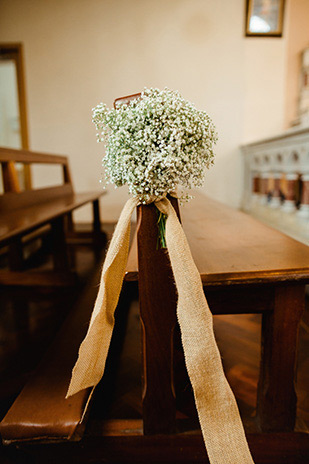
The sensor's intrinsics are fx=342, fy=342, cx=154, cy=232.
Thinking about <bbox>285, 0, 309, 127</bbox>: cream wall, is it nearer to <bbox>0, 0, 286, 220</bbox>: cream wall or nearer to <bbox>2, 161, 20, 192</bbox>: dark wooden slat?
<bbox>0, 0, 286, 220</bbox>: cream wall

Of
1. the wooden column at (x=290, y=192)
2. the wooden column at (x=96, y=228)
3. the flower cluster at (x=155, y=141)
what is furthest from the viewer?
the wooden column at (x=96, y=228)

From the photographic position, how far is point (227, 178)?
16.0 feet

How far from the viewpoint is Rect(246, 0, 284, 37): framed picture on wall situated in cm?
440

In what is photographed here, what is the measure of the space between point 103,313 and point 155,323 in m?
0.19

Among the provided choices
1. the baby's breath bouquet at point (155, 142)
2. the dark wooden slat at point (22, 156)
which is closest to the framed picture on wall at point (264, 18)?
the dark wooden slat at point (22, 156)

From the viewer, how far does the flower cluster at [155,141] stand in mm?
713

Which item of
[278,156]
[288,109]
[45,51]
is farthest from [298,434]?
[45,51]

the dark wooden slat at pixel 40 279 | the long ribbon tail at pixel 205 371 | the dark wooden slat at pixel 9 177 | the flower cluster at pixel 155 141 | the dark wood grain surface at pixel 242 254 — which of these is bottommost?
the dark wooden slat at pixel 40 279

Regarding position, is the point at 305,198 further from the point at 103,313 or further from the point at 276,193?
the point at 103,313

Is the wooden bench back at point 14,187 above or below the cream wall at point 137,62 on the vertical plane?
below

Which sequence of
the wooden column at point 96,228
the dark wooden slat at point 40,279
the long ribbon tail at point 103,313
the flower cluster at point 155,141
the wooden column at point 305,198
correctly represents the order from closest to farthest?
the flower cluster at point 155,141, the long ribbon tail at point 103,313, the dark wooden slat at point 40,279, the wooden column at point 305,198, the wooden column at point 96,228

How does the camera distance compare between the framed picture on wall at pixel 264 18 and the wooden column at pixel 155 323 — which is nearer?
the wooden column at pixel 155 323

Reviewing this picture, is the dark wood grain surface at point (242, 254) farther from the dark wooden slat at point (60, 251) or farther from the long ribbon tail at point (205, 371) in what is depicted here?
the dark wooden slat at point (60, 251)

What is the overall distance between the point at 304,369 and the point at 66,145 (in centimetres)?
424
